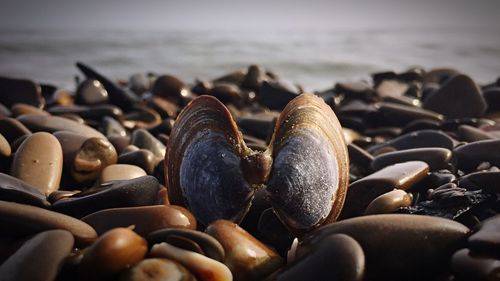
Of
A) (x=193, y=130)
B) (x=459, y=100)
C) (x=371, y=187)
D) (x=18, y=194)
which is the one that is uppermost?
(x=193, y=130)

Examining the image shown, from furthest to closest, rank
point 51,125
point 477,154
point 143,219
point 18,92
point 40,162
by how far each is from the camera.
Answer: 1. point 18,92
2. point 51,125
3. point 477,154
4. point 40,162
5. point 143,219

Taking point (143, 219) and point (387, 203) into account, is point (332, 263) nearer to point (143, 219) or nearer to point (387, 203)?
point (387, 203)

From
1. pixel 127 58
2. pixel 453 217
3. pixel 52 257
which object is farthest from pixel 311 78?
pixel 52 257

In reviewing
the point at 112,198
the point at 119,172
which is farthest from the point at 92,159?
the point at 112,198

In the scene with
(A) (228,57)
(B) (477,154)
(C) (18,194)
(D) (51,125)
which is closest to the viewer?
(C) (18,194)

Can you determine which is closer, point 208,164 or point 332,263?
point 332,263

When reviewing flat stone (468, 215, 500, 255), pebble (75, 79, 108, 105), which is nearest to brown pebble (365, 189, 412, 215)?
flat stone (468, 215, 500, 255)
